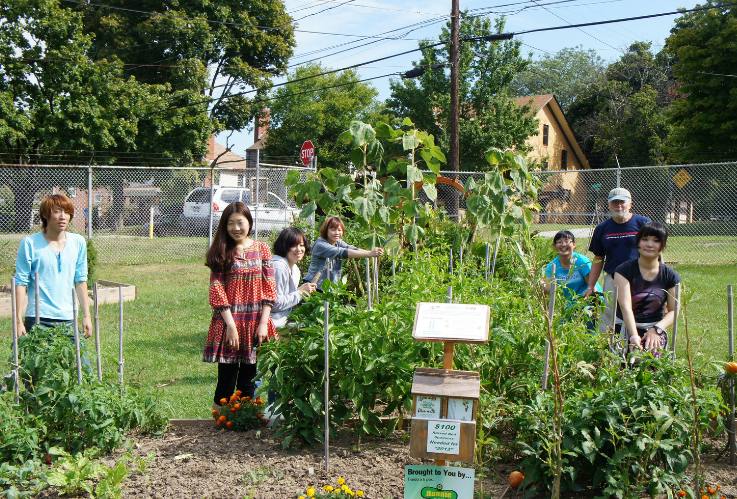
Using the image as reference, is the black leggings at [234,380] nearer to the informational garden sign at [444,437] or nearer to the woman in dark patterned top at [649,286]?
the informational garden sign at [444,437]

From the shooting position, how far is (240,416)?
15.0ft

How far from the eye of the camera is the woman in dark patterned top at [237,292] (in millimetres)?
4828

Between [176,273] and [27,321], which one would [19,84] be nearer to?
[176,273]

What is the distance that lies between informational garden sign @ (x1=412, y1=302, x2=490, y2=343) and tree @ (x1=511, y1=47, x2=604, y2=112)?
64187 mm

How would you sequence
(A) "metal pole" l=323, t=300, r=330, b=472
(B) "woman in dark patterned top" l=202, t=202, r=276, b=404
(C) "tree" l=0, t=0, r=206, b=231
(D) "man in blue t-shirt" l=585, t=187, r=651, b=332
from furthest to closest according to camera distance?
1. (C) "tree" l=0, t=0, r=206, b=231
2. (D) "man in blue t-shirt" l=585, t=187, r=651, b=332
3. (B) "woman in dark patterned top" l=202, t=202, r=276, b=404
4. (A) "metal pole" l=323, t=300, r=330, b=472

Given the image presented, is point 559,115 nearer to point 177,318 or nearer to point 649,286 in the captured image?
point 177,318

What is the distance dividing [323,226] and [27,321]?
2.35 meters

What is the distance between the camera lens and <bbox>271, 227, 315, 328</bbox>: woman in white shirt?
5.38m

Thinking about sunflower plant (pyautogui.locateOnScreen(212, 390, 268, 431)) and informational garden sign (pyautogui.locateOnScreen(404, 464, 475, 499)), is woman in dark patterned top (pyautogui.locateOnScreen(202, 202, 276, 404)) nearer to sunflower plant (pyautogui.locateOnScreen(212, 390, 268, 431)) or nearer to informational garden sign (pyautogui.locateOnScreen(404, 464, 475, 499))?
sunflower plant (pyautogui.locateOnScreen(212, 390, 268, 431))

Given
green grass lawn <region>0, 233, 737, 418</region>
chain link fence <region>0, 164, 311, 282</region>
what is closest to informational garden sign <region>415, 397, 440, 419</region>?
green grass lawn <region>0, 233, 737, 418</region>

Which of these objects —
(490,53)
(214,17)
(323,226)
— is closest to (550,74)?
(490,53)

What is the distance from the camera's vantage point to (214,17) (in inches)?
1204

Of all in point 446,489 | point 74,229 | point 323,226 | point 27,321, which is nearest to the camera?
point 446,489

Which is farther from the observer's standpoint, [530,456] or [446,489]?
[530,456]
